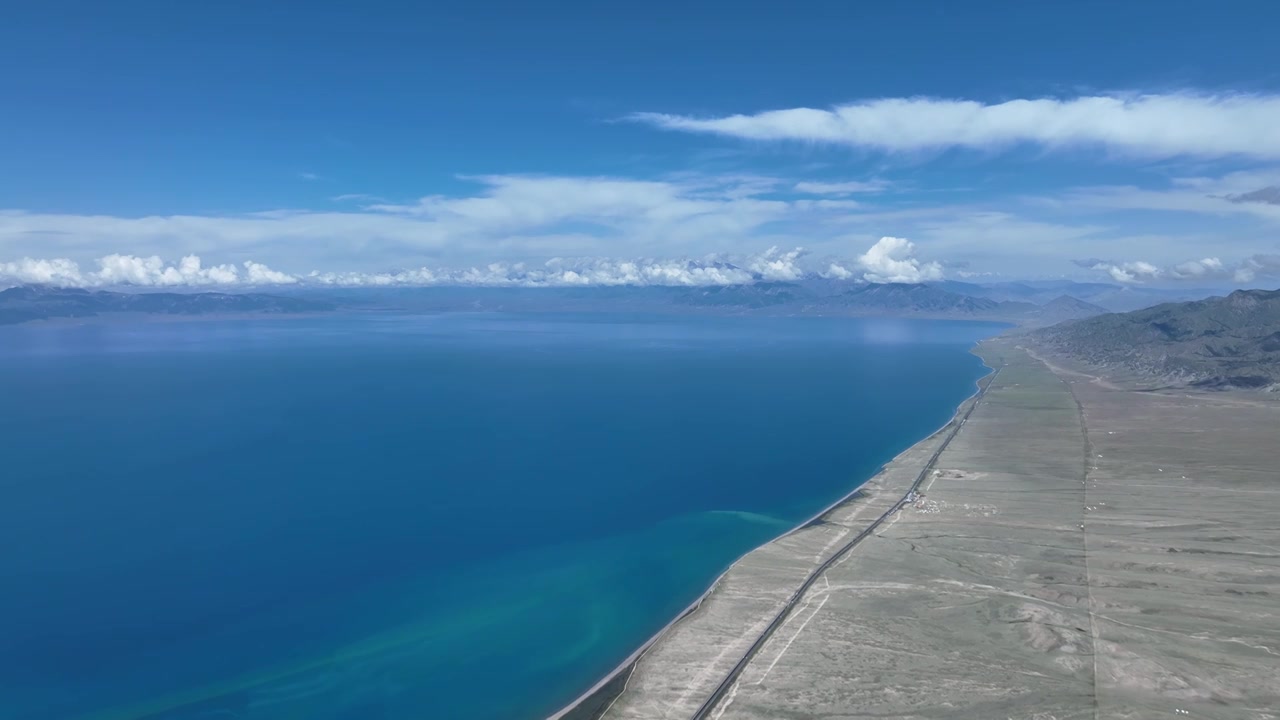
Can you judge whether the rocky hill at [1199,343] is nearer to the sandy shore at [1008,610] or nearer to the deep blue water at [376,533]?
the deep blue water at [376,533]

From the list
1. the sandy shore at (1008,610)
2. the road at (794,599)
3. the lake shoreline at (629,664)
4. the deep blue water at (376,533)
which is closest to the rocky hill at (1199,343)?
the deep blue water at (376,533)

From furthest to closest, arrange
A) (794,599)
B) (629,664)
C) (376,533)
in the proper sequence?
(376,533)
(794,599)
(629,664)

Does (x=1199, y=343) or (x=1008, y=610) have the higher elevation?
(x=1199, y=343)

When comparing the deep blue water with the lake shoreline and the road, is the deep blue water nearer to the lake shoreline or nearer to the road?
the lake shoreline

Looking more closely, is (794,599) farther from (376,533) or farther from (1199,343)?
(1199,343)

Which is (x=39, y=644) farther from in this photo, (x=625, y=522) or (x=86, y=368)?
(x=86, y=368)

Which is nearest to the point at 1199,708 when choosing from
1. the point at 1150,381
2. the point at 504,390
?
the point at 504,390

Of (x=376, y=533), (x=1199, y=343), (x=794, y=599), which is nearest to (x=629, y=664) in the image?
(x=794, y=599)
